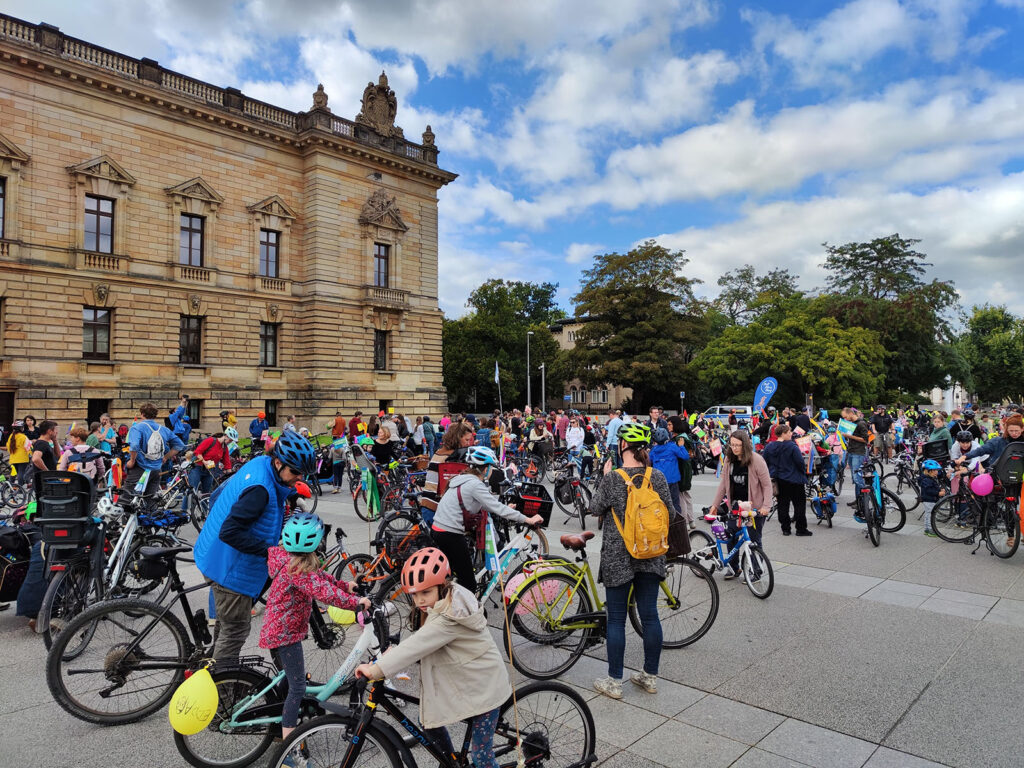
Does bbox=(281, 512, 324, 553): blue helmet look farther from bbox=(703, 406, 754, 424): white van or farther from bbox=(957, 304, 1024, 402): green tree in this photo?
bbox=(957, 304, 1024, 402): green tree

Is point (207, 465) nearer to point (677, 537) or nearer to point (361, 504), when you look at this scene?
point (361, 504)

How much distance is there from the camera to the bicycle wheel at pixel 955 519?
9.53 m

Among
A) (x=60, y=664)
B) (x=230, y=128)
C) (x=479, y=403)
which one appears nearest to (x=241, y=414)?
(x=230, y=128)

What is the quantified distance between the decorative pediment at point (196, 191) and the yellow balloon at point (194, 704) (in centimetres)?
3179

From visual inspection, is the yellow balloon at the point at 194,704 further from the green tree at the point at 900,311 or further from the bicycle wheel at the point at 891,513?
the green tree at the point at 900,311

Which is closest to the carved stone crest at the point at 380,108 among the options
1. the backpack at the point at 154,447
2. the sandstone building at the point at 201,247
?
the sandstone building at the point at 201,247

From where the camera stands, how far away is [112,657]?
3.93 metres

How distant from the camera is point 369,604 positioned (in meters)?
3.17

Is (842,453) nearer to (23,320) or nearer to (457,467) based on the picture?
(457,467)

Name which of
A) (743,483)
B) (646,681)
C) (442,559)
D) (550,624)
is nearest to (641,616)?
(646,681)

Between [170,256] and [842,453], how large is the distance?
28549 millimetres

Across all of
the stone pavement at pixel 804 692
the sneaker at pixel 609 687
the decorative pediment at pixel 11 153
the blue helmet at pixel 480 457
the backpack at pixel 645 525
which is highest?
the decorative pediment at pixel 11 153

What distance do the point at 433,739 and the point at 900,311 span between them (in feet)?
182

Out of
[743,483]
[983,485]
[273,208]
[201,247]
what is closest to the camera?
[743,483]
